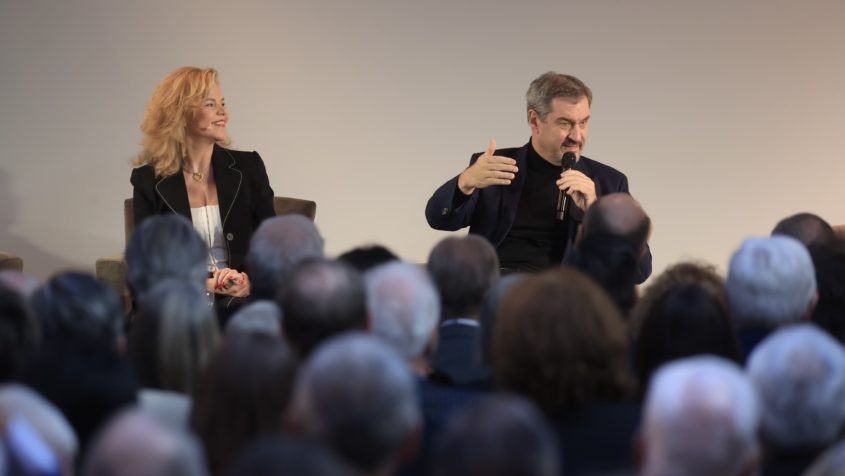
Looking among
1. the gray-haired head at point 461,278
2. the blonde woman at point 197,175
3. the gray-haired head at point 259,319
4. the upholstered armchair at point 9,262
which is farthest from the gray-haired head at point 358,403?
the upholstered armchair at point 9,262

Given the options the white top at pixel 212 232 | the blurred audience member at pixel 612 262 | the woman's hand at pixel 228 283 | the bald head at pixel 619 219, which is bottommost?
the woman's hand at pixel 228 283

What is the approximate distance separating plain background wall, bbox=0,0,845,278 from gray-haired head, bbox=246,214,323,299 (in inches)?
115

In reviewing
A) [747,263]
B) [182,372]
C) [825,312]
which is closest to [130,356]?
[182,372]

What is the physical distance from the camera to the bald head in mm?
3887

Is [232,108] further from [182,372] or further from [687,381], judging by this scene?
[687,381]

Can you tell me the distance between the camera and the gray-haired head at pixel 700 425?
2039 mm

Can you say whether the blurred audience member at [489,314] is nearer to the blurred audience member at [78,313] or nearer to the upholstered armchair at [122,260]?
the blurred audience member at [78,313]

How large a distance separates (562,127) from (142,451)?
135 inches

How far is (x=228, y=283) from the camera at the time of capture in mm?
4871

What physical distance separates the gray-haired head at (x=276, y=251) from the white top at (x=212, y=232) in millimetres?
1429

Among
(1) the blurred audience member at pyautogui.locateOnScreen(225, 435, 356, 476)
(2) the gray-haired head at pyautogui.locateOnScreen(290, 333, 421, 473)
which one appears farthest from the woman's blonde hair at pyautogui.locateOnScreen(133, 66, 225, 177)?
(1) the blurred audience member at pyautogui.locateOnScreen(225, 435, 356, 476)

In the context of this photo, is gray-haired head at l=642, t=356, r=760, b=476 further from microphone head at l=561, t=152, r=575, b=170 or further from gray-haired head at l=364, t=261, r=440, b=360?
microphone head at l=561, t=152, r=575, b=170

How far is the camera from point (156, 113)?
5.15 meters

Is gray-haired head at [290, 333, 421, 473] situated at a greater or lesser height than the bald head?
lesser
